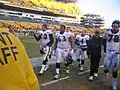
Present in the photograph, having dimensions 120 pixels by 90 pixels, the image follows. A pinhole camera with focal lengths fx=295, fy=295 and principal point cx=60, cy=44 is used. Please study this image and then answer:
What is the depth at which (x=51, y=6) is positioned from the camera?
3573 inches

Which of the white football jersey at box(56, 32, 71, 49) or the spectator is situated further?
the white football jersey at box(56, 32, 71, 49)

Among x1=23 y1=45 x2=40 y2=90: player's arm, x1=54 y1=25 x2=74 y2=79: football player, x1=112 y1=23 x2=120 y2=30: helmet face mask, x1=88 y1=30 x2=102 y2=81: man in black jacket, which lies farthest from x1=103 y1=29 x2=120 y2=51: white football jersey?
x1=23 y1=45 x2=40 y2=90: player's arm

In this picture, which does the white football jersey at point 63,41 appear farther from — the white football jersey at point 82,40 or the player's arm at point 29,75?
the player's arm at point 29,75

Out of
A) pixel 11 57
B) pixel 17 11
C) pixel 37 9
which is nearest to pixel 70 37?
pixel 11 57

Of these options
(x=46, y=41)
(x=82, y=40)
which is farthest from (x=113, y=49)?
A: (x=82, y=40)

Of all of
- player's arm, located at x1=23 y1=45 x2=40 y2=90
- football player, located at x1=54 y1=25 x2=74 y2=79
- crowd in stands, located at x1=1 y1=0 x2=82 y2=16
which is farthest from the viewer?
crowd in stands, located at x1=1 y1=0 x2=82 y2=16

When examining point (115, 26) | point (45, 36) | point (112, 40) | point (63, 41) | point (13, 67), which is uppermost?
point (13, 67)

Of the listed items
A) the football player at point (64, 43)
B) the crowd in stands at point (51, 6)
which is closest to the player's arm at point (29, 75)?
the football player at point (64, 43)

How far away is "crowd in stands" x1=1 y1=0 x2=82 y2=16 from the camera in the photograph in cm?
7719

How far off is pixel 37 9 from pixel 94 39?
7238cm

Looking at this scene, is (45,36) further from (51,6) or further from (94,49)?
(51,6)

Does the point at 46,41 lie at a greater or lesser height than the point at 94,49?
greater

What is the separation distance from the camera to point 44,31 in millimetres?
11117

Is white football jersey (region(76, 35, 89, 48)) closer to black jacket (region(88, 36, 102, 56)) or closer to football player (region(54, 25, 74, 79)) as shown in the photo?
black jacket (region(88, 36, 102, 56))
